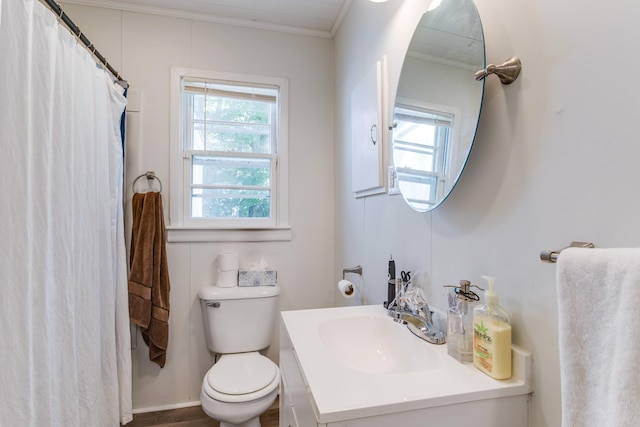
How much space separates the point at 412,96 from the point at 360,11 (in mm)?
890

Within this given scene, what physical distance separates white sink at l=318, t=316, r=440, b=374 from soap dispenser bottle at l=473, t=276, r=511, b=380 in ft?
0.56

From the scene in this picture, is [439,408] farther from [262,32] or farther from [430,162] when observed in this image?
[262,32]

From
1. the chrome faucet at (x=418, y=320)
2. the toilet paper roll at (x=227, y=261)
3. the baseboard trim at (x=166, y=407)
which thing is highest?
the toilet paper roll at (x=227, y=261)

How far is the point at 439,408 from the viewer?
0.62 m

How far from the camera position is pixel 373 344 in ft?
3.46

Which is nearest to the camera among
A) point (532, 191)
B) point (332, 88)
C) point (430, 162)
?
point (532, 191)

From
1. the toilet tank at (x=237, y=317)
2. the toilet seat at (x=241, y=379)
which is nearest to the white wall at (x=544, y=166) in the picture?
the toilet seat at (x=241, y=379)

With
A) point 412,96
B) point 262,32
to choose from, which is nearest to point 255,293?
point 412,96

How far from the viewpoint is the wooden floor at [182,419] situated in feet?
5.74

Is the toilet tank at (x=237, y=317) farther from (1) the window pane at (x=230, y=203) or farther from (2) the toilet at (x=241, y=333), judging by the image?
(1) the window pane at (x=230, y=203)

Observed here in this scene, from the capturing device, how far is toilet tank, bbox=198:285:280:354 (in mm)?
1791

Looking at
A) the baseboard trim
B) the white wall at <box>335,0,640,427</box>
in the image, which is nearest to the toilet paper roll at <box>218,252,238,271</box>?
the baseboard trim

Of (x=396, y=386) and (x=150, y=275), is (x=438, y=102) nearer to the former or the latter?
(x=396, y=386)

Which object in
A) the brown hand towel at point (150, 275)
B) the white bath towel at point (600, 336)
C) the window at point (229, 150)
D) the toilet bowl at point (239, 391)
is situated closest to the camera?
the white bath towel at point (600, 336)
